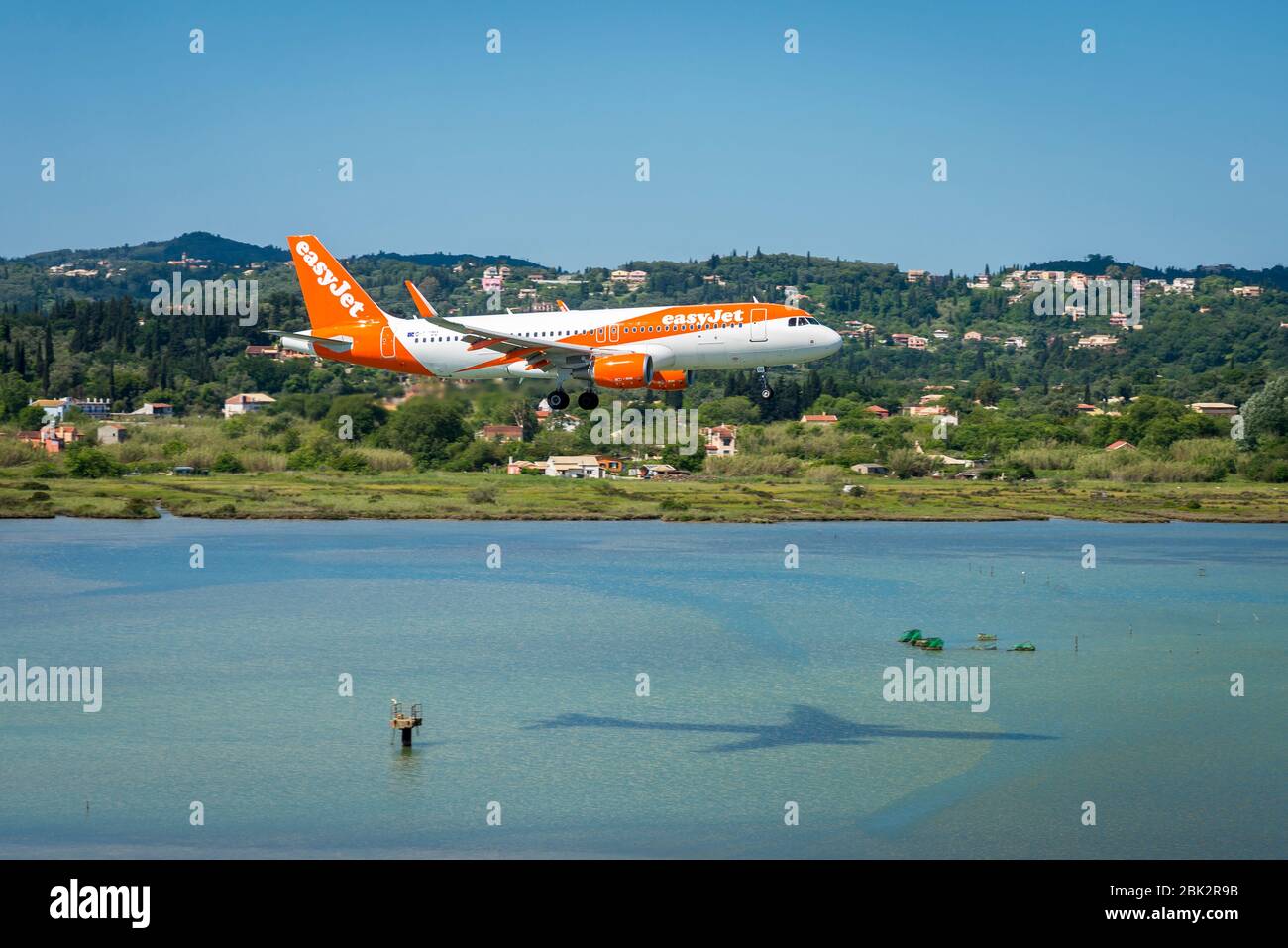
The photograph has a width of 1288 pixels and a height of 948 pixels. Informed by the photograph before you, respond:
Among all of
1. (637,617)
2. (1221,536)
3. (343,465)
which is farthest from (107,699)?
(1221,536)

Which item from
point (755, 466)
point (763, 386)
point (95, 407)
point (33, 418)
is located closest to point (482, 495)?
point (755, 466)

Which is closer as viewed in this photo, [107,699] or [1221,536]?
[107,699]

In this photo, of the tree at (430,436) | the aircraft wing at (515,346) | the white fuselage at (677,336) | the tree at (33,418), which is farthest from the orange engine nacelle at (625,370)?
the tree at (33,418)

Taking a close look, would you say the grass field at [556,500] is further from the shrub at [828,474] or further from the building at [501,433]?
the building at [501,433]

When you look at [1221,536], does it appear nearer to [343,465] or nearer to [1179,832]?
[343,465]

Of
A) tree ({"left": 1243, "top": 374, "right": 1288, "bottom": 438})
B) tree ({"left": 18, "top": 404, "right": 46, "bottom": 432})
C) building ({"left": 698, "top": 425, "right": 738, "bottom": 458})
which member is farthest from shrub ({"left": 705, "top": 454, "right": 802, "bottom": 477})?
tree ({"left": 18, "top": 404, "right": 46, "bottom": 432})

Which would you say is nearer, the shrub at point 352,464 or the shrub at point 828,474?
the shrub at point 352,464
